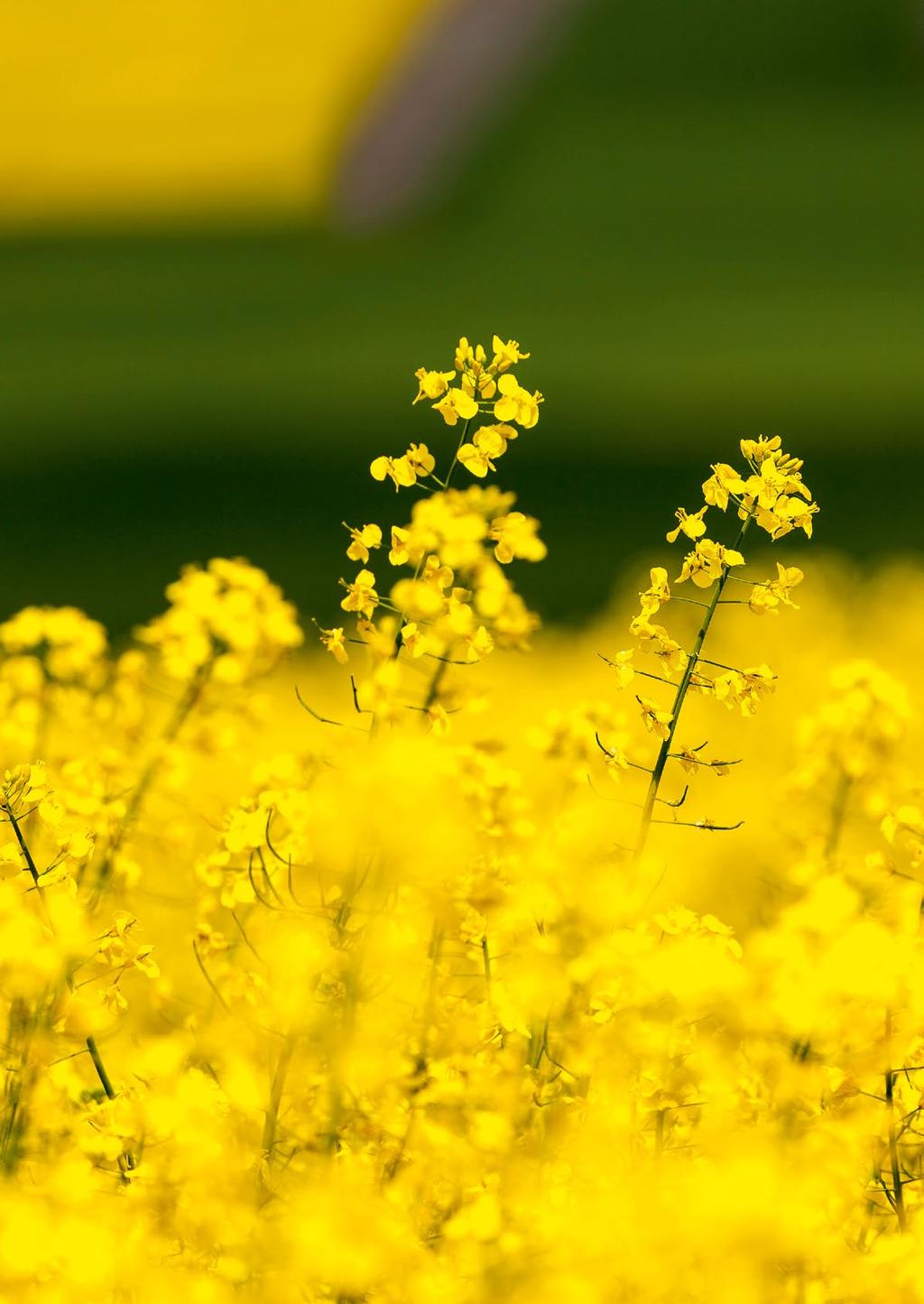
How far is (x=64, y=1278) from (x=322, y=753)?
0.34m

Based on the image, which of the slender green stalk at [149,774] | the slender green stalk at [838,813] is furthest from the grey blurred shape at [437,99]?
the slender green stalk at [838,813]

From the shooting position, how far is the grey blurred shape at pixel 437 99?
5.35 metres

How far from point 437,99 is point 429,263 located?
0.80 metres

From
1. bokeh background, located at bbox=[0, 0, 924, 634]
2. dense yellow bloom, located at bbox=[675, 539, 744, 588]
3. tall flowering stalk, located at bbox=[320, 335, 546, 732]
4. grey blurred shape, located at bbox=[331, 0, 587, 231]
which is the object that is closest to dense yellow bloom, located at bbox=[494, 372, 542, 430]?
tall flowering stalk, located at bbox=[320, 335, 546, 732]

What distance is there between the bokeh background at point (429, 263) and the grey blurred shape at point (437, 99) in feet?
0.04

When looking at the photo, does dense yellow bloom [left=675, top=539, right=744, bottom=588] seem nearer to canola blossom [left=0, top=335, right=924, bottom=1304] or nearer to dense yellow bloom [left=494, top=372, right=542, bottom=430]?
canola blossom [left=0, top=335, right=924, bottom=1304]

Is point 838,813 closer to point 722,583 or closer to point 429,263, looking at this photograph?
point 722,583

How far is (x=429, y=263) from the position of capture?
17.0ft

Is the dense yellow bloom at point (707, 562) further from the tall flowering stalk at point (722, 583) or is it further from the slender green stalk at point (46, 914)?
the slender green stalk at point (46, 914)

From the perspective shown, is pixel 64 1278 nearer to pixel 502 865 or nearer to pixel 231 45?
pixel 502 865

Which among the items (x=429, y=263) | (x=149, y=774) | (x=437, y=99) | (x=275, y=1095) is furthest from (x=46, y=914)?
(x=437, y=99)

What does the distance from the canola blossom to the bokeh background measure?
8.70ft

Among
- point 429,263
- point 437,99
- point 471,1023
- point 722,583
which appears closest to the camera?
point 722,583

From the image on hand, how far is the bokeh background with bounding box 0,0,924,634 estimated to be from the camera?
3779 mm
